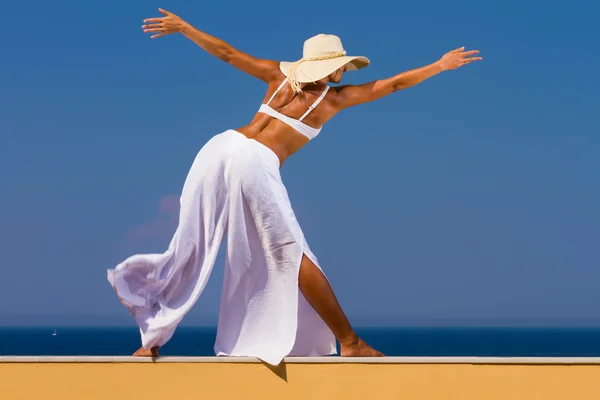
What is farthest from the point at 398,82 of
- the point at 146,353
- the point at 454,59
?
the point at 146,353

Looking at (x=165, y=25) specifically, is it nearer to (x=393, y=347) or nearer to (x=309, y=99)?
(x=309, y=99)

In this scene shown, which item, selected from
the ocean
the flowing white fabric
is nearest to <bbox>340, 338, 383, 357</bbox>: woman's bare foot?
the flowing white fabric

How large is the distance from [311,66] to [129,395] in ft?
7.52

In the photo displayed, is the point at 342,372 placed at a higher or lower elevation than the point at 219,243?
lower

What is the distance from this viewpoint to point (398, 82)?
18.7ft

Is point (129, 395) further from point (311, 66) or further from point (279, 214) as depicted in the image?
point (311, 66)

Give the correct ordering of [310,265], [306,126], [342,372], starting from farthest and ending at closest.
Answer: [306,126] < [310,265] < [342,372]

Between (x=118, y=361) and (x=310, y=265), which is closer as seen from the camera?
(x=118, y=361)

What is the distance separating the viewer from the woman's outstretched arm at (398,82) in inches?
224

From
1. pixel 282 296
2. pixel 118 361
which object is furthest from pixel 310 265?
pixel 118 361

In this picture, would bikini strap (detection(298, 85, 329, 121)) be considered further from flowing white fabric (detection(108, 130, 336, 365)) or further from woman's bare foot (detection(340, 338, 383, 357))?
woman's bare foot (detection(340, 338, 383, 357))

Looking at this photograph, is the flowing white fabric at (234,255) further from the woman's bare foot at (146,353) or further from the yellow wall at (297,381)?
the yellow wall at (297,381)

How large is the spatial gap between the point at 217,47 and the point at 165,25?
36 cm

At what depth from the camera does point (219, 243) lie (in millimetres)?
5414
